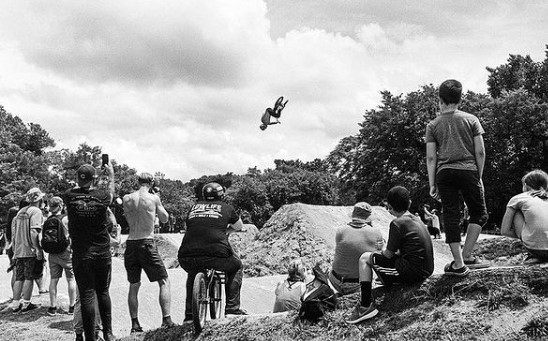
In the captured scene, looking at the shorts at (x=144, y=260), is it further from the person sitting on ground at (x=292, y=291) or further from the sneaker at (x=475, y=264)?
the sneaker at (x=475, y=264)

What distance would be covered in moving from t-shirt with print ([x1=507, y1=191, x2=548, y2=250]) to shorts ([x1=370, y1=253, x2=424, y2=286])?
1.03 m

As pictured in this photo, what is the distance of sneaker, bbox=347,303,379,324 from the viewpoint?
4898 millimetres

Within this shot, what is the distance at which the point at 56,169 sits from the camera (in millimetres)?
50781

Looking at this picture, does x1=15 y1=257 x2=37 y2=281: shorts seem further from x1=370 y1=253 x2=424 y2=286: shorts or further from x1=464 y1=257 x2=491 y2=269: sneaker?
x1=464 y1=257 x2=491 y2=269: sneaker

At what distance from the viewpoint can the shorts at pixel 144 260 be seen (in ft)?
21.8

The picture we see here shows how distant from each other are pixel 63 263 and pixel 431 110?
3491 cm

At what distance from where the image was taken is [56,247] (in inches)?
309

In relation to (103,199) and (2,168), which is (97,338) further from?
(2,168)

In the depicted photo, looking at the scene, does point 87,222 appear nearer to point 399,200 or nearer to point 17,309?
point 399,200

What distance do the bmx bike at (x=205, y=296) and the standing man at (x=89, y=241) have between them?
3.48 ft

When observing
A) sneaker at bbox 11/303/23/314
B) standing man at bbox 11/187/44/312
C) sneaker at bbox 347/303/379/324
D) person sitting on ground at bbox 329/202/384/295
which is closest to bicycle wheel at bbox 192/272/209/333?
person sitting on ground at bbox 329/202/384/295

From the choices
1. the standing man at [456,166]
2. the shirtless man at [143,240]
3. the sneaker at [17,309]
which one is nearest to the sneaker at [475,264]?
the standing man at [456,166]

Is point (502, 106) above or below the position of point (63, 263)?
above

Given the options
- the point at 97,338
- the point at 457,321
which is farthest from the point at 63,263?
the point at 457,321
